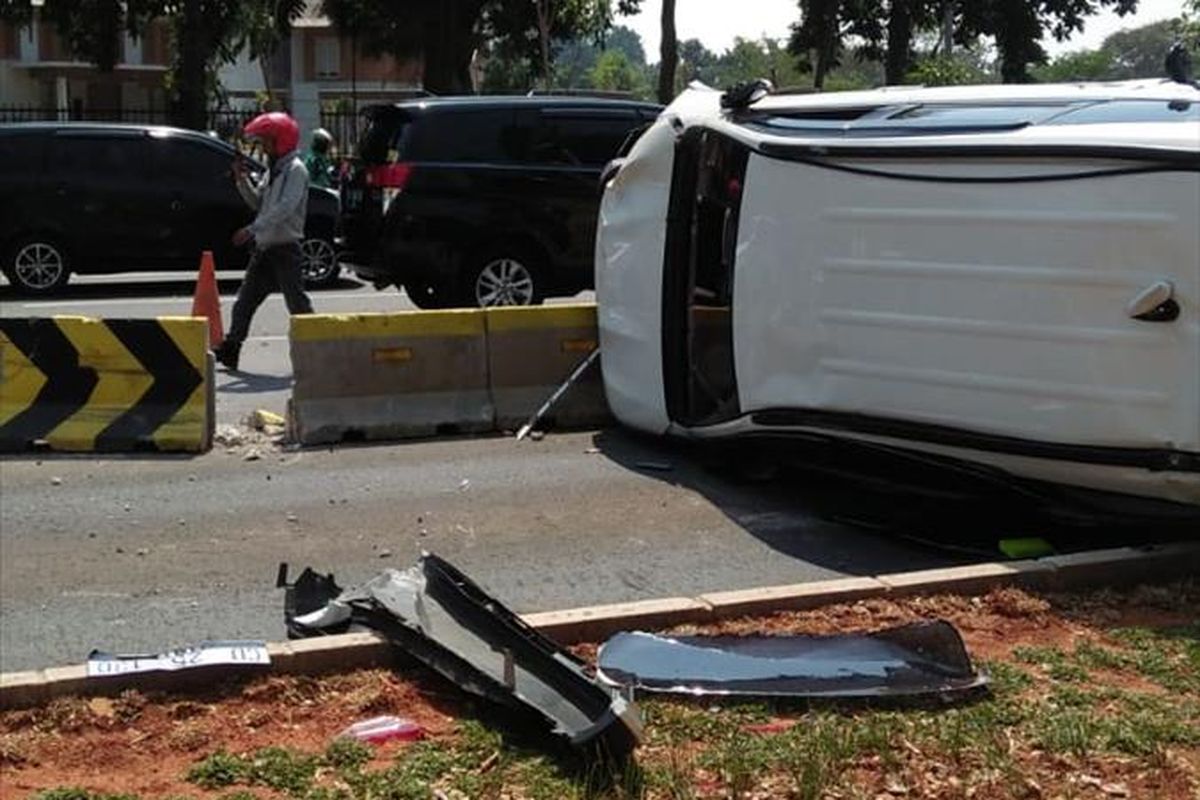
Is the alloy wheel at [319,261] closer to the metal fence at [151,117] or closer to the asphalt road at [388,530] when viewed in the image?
the asphalt road at [388,530]

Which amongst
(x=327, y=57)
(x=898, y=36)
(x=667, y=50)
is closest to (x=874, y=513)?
(x=667, y=50)

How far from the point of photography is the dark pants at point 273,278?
36.4ft

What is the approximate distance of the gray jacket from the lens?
11.0m

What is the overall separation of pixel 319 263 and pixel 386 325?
8613mm

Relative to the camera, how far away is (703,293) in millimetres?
8406

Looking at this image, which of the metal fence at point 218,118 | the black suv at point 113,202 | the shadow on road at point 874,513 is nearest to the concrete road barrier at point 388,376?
the shadow on road at point 874,513

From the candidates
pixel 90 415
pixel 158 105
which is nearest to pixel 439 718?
pixel 90 415

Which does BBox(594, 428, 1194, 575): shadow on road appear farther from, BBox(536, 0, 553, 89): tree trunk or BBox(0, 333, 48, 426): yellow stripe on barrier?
BBox(536, 0, 553, 89): tree trunk

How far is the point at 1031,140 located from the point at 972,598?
199 cm

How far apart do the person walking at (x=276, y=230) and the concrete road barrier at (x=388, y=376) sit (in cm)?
211

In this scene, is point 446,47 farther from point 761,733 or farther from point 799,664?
point 761,733

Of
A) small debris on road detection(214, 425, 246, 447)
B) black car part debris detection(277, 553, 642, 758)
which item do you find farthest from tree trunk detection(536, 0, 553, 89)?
black car part debris detection(277, 553, 642, 758)

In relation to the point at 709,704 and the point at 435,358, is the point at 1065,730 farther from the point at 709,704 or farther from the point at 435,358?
the point at 435,358

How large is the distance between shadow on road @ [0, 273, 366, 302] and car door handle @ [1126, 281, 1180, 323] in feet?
40.9
